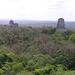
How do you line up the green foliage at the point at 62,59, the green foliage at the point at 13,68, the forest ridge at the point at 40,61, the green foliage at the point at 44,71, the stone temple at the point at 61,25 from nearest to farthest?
the green foliage at the point at 44,71, the forest ridge at the point at 40,61, the green foliage at the point at 13,68, the green foliage at the point at 62,59, the stone temple at the point at 61,25

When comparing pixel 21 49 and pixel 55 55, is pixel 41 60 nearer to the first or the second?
pixel 55 55

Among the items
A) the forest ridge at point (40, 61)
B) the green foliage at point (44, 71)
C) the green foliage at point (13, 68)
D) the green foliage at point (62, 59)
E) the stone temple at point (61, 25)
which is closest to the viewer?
the green foliage at point (44, 71)

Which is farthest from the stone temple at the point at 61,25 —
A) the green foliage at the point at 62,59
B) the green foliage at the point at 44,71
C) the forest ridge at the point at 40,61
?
the green foliage at the point at 44,71

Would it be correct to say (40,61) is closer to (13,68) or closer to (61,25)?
(13,68)

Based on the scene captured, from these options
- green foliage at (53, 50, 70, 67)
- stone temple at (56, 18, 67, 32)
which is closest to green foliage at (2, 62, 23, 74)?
green foliage at (53, 50, 70, 67)

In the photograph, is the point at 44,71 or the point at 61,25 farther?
the point at 61,25

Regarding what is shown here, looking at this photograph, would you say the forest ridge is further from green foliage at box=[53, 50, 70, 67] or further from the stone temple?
the stone temple

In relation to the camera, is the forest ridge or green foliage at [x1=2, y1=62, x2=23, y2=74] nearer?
the forest ridge

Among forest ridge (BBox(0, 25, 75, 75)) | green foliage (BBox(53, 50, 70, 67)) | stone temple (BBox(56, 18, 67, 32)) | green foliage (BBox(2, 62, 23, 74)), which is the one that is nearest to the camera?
forest ridge (BBox(0, 25, 75, 75))

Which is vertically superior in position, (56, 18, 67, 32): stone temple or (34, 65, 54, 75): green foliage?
(56, 18, 67, 32): stone temple

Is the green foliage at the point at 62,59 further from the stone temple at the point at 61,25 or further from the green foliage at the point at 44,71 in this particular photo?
the stone temple at the point at 61,25

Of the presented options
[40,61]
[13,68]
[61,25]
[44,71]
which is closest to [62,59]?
[40,61]

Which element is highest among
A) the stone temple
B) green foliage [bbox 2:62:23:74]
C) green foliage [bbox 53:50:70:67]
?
the stone temple
